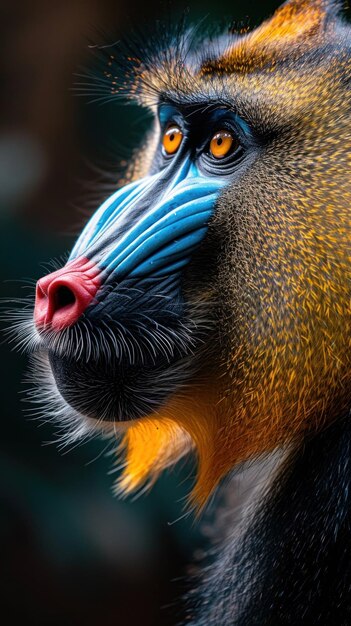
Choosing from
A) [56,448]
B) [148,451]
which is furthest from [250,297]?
[56,448]

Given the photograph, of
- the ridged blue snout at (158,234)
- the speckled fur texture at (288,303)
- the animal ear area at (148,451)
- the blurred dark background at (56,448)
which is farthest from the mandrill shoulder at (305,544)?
the blurred dark background at (56,448)

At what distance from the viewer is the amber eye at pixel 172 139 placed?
6.62 ft

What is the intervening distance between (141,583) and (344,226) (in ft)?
8.16

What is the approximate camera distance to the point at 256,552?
1998mm

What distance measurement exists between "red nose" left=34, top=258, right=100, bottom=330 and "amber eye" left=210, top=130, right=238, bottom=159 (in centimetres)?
35

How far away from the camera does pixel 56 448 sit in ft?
11.9

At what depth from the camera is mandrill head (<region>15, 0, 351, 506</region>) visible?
1.67 m

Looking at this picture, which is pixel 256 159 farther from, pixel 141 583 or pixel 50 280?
pixel 141 583

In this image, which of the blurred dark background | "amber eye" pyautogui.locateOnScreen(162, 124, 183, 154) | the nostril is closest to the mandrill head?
the nostril

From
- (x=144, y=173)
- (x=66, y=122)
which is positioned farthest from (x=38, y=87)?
(x=144, y=173)

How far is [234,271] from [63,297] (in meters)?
0.35

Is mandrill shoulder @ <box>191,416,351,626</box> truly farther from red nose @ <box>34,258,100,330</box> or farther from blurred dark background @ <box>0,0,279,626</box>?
blurred dark background @ <box>0,0,279,626</box>

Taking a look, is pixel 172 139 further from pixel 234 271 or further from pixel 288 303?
pixel 288 303

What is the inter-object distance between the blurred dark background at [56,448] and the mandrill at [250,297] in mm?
1525
